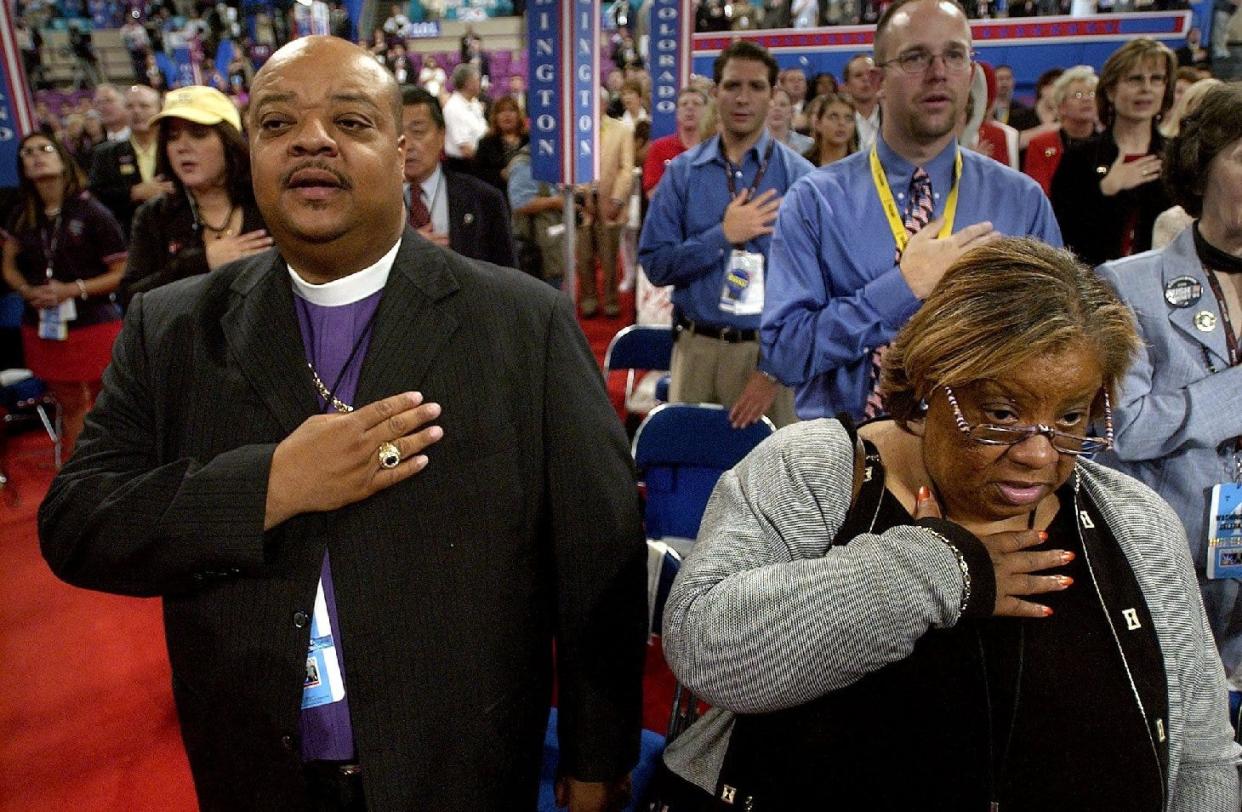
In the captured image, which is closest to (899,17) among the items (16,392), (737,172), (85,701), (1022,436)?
(1022,436)

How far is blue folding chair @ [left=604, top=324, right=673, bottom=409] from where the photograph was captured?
4.34 m

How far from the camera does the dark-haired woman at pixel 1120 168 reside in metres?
3.32

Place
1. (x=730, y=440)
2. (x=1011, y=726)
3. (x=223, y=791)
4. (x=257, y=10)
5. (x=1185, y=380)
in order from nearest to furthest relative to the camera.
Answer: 1. (x=1011, y=726)
2. (x=223, y=791)
3. (x=1185, y=380)
4. (x=730, y=440)
5. (x=257, y=10)

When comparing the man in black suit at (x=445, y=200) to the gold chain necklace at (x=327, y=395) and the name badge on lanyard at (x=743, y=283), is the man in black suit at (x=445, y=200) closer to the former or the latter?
the name badge on lanyard at (x=743, y=283)

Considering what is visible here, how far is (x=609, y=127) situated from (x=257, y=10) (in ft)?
54.7

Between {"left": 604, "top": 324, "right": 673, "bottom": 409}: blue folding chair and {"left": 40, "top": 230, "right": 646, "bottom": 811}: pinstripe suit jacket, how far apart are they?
2.92 m

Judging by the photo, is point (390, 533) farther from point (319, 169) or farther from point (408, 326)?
point (319, 169)

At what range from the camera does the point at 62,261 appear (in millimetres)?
4480

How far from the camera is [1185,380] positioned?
1.85 meters

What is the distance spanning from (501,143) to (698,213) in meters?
4.32

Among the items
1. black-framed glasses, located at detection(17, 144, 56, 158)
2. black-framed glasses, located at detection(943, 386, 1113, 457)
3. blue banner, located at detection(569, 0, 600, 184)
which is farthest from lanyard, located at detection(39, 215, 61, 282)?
black-framed glasses, located at detection(943, 386, 1113, 457)

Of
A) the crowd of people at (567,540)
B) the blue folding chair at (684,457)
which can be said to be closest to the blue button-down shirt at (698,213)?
the blue folding chair at (684,457)

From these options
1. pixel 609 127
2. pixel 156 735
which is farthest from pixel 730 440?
pixel 609 127

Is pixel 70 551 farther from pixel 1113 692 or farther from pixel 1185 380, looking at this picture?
pixel 1185 380
